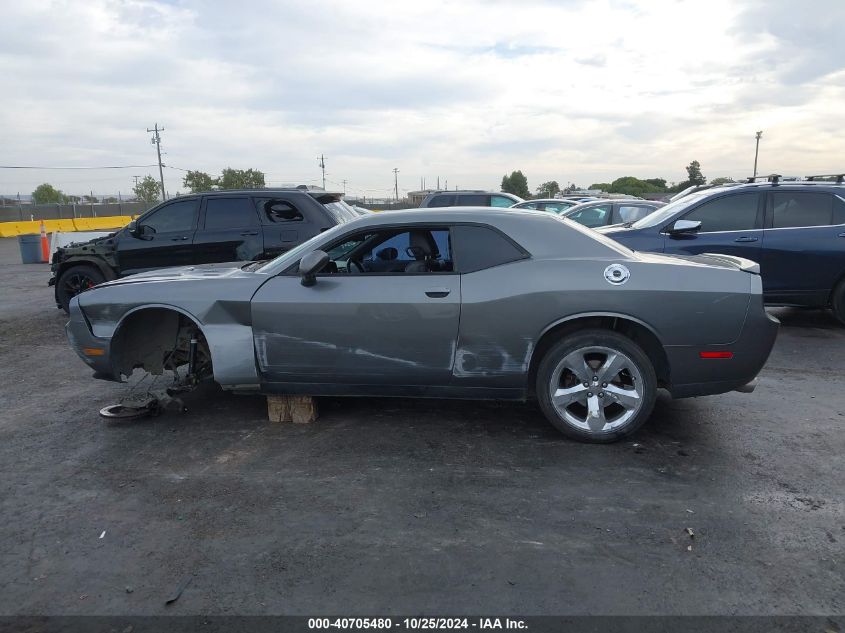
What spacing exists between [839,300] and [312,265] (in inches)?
259

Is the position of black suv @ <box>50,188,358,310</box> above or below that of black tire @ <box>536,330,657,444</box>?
above

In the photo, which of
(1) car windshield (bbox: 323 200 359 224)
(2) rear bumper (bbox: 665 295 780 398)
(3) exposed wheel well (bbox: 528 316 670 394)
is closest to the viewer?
(2) rear bumper (bbox: 665 295 780 398)

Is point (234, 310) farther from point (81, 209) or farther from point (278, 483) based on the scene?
point (81, 209)

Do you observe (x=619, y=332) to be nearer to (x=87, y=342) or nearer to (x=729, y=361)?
(x=729, y=361)

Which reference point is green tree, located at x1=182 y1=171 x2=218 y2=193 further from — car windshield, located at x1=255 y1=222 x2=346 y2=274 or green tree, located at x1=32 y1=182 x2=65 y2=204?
car windshield, located at x1=255 y1=222 x2=346 y2=274

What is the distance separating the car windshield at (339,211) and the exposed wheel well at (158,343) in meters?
3.79

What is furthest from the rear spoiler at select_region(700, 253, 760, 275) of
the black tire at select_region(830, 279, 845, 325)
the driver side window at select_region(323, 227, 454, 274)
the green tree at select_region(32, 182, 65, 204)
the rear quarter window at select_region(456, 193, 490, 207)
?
the green tree at select_region(32, 182, 65, 204)

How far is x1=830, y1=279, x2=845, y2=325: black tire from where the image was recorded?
24.9 ft

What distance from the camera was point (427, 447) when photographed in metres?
4.29

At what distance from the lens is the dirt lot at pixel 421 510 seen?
2.76 metres

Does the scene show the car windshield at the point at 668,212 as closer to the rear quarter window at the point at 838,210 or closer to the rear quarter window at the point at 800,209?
the rear quarter window at the point at 800,209

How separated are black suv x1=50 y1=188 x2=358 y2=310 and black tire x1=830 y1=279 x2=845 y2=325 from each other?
245 inches

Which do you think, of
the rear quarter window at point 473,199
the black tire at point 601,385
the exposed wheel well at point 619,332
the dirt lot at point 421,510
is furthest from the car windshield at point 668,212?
the rear quarter window at point 473,199

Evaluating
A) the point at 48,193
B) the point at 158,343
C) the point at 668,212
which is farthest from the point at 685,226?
the point at 48,193
